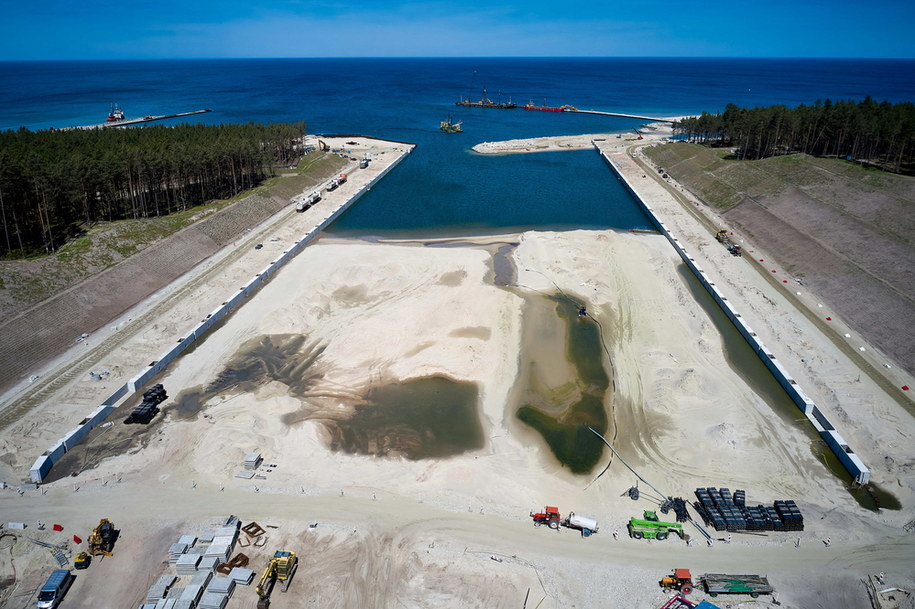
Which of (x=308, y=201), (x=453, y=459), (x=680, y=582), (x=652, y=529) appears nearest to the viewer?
(x=680, y=582)

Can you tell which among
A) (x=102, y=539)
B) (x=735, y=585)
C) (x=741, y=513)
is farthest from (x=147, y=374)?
(x=741, y=513)

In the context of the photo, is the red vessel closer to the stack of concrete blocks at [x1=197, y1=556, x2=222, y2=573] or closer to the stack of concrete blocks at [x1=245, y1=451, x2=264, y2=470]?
the stack of concrete blocks at [x1=245, y1=451, x2=264, y2=470]

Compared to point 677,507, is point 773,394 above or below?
above

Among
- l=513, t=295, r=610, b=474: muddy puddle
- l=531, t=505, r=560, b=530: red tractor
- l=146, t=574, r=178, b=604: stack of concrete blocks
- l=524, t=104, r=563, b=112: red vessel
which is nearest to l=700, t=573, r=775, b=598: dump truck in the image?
l=531, t=505, r=560, b=530: red tractor

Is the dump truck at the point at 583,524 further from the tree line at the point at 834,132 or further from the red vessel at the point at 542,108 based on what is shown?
the red vessel at the point at 542,108

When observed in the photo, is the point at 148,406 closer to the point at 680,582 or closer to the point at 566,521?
the point at 566,521

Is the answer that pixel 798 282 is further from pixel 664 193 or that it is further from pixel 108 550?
pixel 108 550
